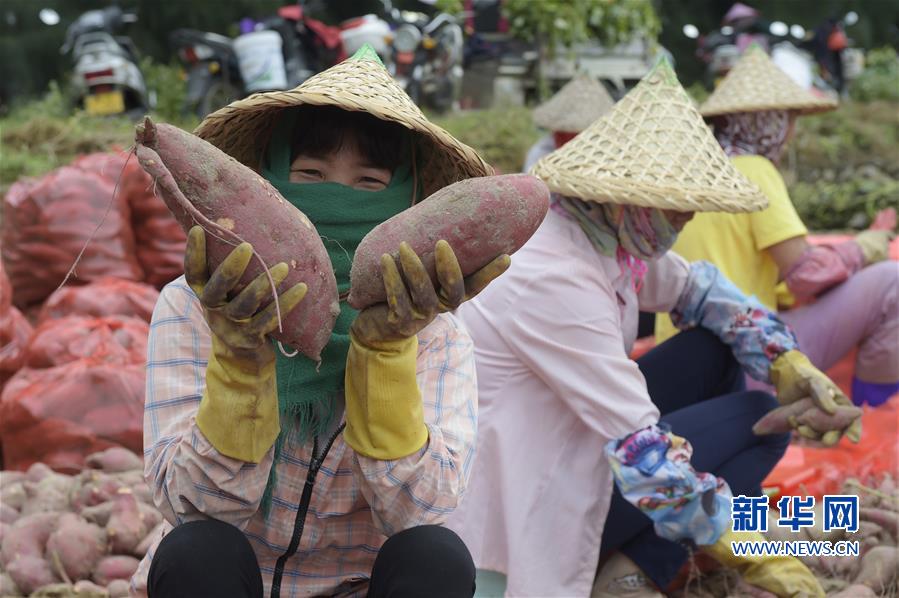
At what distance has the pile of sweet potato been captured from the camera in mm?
2029

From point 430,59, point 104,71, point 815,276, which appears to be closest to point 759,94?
point 815,276

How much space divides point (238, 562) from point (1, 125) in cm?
526

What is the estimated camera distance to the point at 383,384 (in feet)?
4.00

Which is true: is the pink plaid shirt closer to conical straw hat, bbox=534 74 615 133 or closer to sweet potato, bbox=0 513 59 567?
sweet potato, bbox=0 513 59 567

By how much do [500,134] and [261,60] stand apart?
168 cm

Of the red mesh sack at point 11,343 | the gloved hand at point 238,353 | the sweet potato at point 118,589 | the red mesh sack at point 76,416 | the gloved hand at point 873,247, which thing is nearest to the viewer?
the gloved hand at point 238,353

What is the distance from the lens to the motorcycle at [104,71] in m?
6.42

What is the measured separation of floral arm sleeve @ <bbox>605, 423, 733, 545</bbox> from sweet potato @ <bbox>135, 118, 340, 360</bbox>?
786mm

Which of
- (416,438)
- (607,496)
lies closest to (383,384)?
(416,438)

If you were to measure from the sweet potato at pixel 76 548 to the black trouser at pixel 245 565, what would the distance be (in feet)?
2.83

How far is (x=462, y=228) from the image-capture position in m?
1.22

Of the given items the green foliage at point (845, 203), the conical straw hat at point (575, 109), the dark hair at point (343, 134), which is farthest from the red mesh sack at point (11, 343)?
the green foliage at point (845, 203)

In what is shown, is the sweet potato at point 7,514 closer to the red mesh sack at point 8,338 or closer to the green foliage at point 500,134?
the red mesh sack at point 8,338

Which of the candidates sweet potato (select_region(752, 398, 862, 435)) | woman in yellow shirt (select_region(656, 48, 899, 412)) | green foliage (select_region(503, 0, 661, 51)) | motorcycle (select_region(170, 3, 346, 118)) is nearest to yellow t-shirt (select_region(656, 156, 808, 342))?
woman in yellow shirt (select_region(656, 48, 899, 412))
